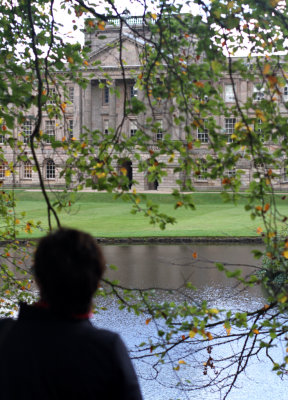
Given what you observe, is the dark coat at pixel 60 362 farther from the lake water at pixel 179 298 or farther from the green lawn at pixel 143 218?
the green lawn at pixel 143 218

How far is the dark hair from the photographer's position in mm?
1766

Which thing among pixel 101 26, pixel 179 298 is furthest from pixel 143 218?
pixel 101 26

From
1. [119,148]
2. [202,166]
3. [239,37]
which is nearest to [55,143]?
[119,148]

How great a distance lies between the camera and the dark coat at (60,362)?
1.73m

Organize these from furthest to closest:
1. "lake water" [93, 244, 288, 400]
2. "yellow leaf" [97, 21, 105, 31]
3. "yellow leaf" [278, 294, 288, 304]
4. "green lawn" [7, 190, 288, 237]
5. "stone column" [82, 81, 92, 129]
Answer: "stone column" [82, 81, 92, 129]
"green lawn" [7, 190, 288, 237]
"lake water" [93, 244, 288, 400]
"yellow leaf" [97, 21, 105, 31]
"yellow leaf" [278, 294, 288, 304]

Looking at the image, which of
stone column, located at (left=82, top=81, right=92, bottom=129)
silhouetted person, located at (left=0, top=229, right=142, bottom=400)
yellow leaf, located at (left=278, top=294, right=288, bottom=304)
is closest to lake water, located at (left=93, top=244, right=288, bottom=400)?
yellow leaf, located at (left=278, top=294, right=288, bottom=304)

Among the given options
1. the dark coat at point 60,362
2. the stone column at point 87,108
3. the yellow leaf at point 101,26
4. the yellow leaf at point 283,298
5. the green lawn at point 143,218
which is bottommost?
the green lawn at point 143,218

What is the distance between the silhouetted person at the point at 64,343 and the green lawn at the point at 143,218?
19.8 m

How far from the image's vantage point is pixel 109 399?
1.82 meters

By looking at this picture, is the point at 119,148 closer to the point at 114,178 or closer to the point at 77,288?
the point at 114,178

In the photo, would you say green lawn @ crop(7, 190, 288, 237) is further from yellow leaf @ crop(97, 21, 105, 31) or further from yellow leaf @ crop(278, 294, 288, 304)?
yellow leaf @ crop(278, 294, 288, 304)

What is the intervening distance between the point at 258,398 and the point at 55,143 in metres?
6.07

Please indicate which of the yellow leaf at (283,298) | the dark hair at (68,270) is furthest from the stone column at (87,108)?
the dark hair at (68,270)

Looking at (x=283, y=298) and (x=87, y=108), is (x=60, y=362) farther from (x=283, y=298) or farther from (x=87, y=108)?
(x=87, y=108)
